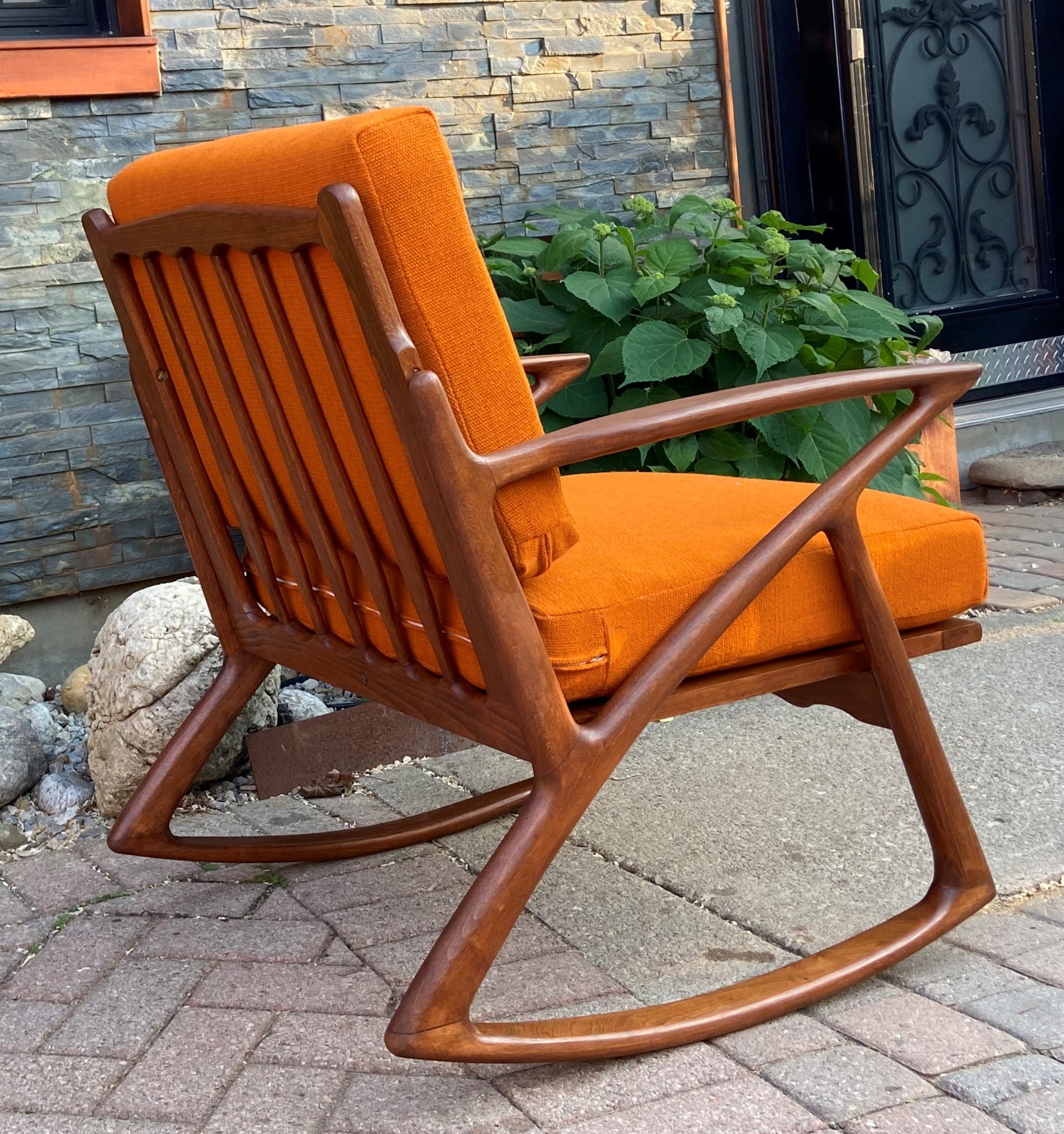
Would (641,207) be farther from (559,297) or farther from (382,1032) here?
(382,1032)

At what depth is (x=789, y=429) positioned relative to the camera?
3.02 metres

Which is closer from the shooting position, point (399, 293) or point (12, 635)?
point (399, 293)

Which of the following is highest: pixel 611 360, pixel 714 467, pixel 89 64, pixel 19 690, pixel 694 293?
pixel 89 64

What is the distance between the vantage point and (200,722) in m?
2.04

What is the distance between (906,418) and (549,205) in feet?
7.42

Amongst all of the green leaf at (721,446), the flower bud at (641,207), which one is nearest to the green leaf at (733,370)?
the green leaf at (721,446)

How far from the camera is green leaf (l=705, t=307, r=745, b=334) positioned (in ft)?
9.31

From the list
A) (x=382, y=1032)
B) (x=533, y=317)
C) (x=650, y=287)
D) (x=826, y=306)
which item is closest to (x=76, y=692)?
(x=533, y=317)

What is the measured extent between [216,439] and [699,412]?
0.70 meters

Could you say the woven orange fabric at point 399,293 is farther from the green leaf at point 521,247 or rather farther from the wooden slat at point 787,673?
the green leaf at point 521,247

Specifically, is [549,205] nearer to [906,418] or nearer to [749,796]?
[749,796]

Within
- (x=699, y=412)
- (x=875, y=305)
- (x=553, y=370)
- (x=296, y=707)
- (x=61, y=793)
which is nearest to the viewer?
(x=699, y=412)

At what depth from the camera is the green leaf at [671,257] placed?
3.13 meters

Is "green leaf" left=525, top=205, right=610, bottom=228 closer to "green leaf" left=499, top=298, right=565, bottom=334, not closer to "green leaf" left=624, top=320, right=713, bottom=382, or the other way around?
"green leaf" left=499, top=298, right=565, bottom=334
